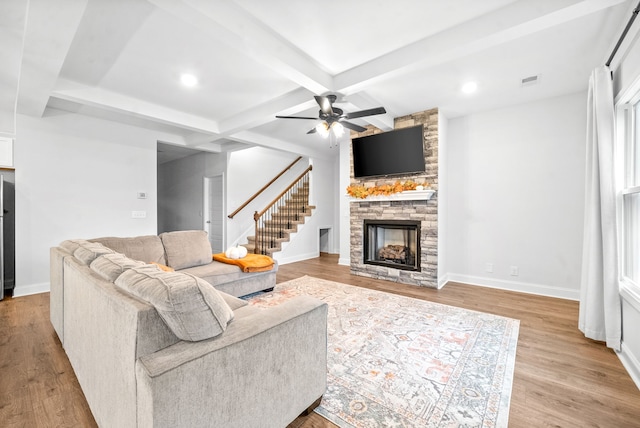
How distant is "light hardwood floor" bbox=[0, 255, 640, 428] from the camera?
161 centimetres

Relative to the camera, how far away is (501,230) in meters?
4.19

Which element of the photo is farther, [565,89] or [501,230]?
[501,230]

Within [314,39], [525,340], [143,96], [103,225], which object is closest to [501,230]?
[525,340]

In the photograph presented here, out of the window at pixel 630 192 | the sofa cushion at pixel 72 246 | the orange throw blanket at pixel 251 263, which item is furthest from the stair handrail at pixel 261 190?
the window at pixel 630 192

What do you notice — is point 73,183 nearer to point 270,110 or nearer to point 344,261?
point 270,110

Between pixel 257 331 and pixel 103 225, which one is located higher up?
pixel 103 225

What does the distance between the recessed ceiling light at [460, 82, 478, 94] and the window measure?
1.36 m

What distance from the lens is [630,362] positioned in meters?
2.10

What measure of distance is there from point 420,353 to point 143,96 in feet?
14.3

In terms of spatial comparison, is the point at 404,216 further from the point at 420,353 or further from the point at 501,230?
the point at 420,353

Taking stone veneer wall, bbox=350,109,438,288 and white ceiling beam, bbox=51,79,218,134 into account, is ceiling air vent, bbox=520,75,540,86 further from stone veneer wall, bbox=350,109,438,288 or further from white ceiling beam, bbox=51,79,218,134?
white ceiling beam, bbox=51,79,218,134

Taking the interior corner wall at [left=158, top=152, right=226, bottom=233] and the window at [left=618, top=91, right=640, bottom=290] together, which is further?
the interior corner wall at [left=158, top=152, right=226, bottom=233]

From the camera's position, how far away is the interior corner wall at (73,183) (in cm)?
395

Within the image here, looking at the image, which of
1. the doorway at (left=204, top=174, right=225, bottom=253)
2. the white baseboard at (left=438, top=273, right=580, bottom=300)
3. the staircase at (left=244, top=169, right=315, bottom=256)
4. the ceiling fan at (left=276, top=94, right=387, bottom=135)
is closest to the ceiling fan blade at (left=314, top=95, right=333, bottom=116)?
the ceiling fan at (left=276, top=94, right=387, bottom=135)
